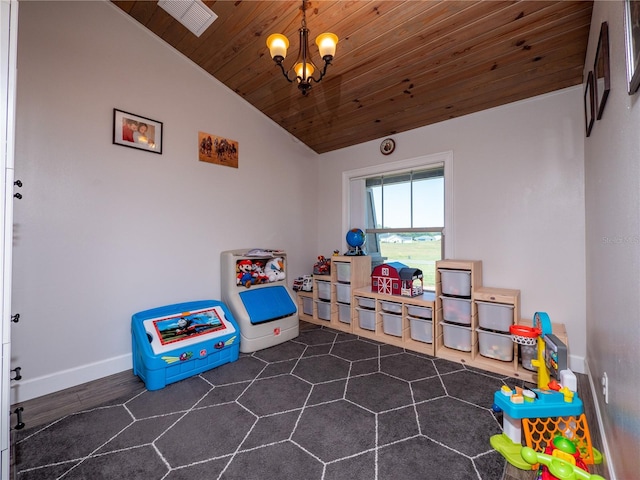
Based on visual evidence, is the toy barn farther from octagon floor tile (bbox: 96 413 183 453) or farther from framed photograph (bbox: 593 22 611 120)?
octagon floor tile (bbox: 96 413 183 453)

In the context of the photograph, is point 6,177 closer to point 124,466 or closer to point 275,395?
point 124,466

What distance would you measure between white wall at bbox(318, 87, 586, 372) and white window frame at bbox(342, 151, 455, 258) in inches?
2.0

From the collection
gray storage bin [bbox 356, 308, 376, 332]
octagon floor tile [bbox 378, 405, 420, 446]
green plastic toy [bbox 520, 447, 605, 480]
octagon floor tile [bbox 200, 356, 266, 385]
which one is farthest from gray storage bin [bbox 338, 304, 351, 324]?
green plastic toy [bbox 520, 447, 605, 480]

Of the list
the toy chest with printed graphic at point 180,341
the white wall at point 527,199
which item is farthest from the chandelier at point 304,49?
the toy chest with printed graphic at point 180,341

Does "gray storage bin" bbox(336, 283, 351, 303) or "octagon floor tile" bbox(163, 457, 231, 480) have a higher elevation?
"gray storage bin" bbox(336, 283, 351, 303)

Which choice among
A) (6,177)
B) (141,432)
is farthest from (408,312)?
(6,177)

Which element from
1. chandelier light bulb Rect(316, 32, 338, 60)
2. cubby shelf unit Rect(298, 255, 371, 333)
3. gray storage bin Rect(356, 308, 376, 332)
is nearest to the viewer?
chandelier light bulb Rect(316, 32, 338, 60)

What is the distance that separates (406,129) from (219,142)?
6.97 ft

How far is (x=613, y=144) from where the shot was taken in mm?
1326

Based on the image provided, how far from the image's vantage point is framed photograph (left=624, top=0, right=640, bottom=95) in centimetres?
90

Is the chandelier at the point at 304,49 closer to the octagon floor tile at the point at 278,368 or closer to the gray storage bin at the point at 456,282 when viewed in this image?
the gray storage bin at the point at 456,282

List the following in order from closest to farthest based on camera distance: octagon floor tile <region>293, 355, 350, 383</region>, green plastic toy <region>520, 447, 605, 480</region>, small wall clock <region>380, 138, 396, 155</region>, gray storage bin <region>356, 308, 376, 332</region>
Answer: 1. green plastic toy <region>520, 447, 605, 480</region>
2. octagon floor tile <region>293, 355, 350, 383</region>
3. gray storage bin <region>356, 308, 376, 332</region>
4. small wall clock <region>380, 138, 396, 155</region>

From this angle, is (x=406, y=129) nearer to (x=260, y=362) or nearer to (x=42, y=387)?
(x=260, y=362)

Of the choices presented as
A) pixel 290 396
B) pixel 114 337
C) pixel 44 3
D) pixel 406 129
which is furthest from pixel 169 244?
pixel 406 129
